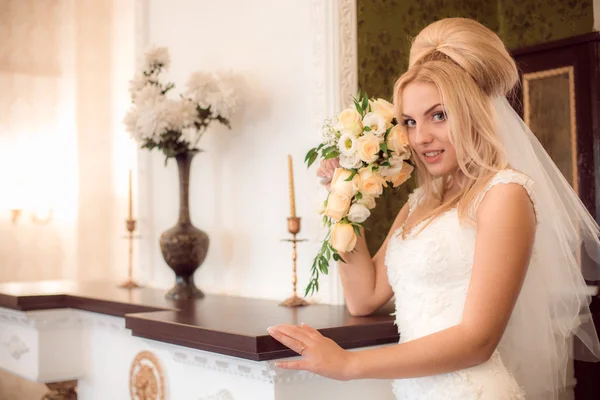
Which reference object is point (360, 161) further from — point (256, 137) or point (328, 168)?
point (256, 137)

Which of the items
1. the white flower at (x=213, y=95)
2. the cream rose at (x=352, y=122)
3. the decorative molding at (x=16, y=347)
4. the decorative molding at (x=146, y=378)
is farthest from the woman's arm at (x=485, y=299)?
the decorative molding at (x=16, y=347)

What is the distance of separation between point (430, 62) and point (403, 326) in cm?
77

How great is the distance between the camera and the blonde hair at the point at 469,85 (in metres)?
1.83

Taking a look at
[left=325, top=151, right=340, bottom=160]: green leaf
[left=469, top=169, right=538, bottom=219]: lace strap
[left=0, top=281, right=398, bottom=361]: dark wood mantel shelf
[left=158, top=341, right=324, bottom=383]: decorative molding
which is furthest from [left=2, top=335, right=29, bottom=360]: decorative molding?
[left=469, top=169, right=538, bottom=219]: lace strap

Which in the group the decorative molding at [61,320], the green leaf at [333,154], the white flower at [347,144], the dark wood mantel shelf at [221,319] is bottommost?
the decorative molding at [61,320]

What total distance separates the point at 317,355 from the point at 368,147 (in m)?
0.61

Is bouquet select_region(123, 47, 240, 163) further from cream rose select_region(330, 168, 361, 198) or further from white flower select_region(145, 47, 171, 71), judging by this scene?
cream rose select_region(330, 168, 361, 198)

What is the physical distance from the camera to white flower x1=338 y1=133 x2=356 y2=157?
2.08 metres

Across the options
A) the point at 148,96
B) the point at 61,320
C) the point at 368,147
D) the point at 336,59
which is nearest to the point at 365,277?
the point at 368,147

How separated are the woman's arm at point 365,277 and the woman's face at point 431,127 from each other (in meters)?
0.37

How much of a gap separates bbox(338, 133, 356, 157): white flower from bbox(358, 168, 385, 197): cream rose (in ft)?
0.22

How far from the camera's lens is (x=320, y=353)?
1.83 meters

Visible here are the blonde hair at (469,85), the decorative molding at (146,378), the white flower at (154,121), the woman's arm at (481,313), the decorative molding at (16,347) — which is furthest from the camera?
the decorative molding at (16,347)

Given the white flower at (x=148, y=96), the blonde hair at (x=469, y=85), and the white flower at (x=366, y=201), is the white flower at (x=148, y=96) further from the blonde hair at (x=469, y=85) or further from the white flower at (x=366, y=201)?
the blonde hair at (x=469, y=85)
